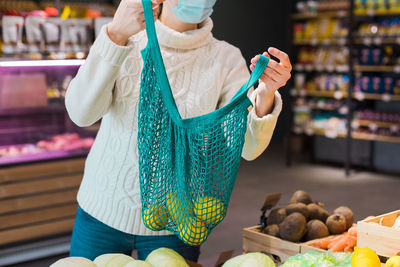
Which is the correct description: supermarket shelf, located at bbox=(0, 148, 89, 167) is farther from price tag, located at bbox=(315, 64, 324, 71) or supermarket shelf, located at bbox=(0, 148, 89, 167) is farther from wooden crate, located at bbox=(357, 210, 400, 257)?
price tag, located at bbox=(315, 64, 324, 71)

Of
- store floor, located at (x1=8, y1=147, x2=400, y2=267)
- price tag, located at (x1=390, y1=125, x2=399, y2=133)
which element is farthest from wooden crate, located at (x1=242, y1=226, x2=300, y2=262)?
price tag, located at (x1=390, y1=125, x2=399, y2=133)

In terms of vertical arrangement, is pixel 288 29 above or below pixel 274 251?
above

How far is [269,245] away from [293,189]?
13.8 ft

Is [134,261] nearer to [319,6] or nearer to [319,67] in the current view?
[319,67]

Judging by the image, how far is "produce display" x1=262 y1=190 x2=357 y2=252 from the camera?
217cm

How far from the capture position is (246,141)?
1.76 metres

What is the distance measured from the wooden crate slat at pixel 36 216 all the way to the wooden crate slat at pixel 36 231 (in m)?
0.05

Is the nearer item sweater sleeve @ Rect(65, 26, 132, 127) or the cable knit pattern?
sweater sleeve @ Rect(65, 26, 132, 127)

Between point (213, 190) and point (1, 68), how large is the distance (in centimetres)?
317

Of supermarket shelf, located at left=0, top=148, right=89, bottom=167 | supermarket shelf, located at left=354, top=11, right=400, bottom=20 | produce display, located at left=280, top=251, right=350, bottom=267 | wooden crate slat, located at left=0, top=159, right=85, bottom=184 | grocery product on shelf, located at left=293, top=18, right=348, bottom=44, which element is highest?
supermarket shelf, located at left=354, top=11, right=400, bottom=20

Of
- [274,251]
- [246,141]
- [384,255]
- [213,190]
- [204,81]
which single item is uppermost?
[204,81]

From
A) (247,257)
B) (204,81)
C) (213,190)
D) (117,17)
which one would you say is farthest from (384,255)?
(117,17)

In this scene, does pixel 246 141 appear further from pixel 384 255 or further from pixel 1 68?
pixel 1 68

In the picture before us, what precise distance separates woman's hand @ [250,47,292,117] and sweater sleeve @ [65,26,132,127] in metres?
0.41
